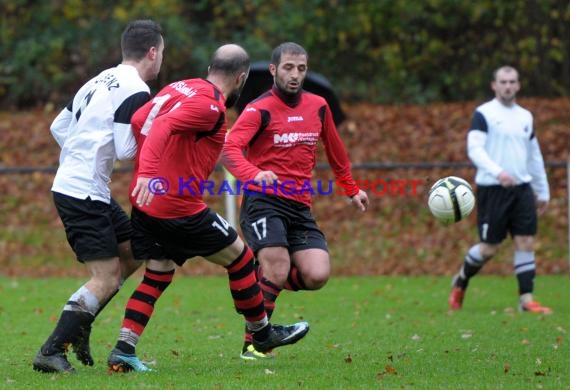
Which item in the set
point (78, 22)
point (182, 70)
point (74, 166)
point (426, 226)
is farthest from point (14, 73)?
point (74, 166)

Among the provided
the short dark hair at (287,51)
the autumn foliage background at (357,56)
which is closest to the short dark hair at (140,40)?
the short dark hair at (287,51)

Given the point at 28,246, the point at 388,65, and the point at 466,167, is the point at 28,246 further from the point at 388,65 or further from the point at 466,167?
the point at 388,65

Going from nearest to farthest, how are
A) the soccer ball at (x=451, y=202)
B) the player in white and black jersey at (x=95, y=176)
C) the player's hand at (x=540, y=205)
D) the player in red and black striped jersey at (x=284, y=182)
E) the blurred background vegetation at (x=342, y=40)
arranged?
the player in white and black jersey at (x=95, y=176), the player in red and black striped jersey at (x=284, y=182), the soccer ball at (x=451, y=202), the player's hand at (x=540, y=205), the blurred background vegetation at (x=342, y=40)

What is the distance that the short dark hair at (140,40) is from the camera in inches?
261

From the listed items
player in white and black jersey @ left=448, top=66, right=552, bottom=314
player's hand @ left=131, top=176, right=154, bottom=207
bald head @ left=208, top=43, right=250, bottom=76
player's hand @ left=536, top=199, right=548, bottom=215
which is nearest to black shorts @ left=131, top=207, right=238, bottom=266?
player's hand @ left=131, top=176, right=154, bottom=207

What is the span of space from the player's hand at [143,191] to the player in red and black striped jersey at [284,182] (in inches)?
58.6

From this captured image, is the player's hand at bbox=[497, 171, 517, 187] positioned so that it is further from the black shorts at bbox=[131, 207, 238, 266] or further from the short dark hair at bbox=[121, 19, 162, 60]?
the short dark hair at bbox=[121, 19, 162, 60]

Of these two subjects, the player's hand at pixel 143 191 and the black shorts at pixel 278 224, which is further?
the black shorts at pixel 278 224

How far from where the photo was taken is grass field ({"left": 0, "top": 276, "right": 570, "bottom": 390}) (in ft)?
20.4

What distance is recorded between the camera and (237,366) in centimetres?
689

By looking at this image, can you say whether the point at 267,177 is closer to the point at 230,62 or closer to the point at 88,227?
the point at 230,62

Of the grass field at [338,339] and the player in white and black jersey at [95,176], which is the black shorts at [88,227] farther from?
the grass field at [338,339]

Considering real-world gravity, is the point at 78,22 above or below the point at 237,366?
above

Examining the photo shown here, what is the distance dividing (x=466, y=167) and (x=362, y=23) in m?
5.73
